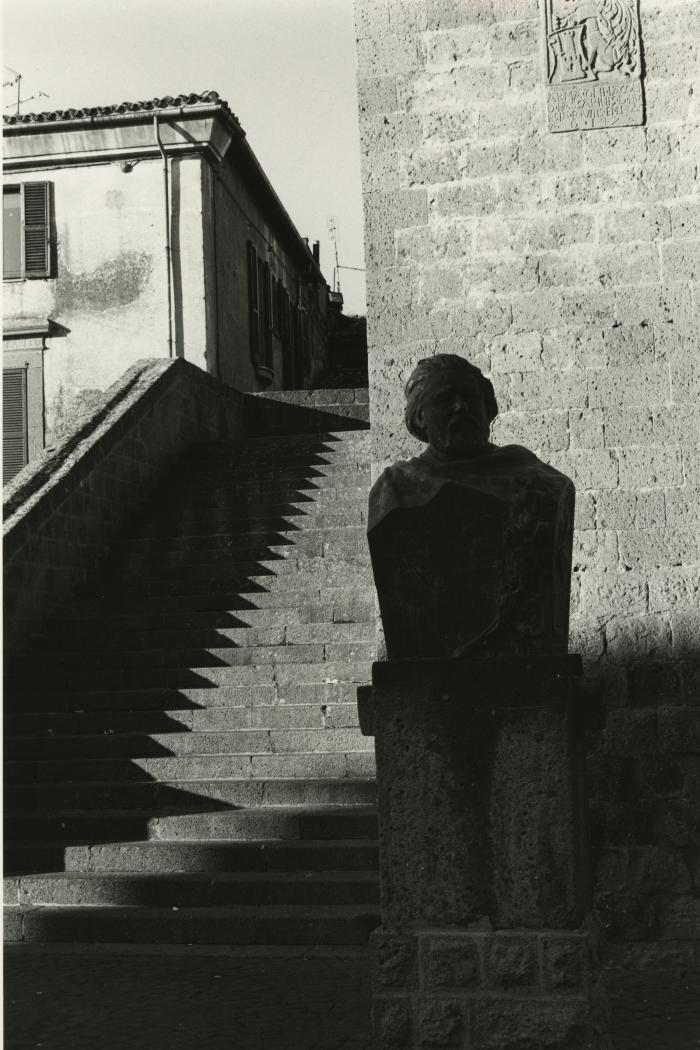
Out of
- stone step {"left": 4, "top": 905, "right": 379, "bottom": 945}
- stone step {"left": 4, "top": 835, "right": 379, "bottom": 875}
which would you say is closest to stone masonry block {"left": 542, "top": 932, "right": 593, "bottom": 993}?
stone step {"left": 4, "top": 905, "right": 379, "bottom": 945}

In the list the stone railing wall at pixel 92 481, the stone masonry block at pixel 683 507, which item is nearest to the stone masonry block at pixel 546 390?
the stone masonry block at pixel 683 507

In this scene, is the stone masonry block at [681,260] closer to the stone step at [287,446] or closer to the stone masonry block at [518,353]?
the stone masonry block at [518,353]

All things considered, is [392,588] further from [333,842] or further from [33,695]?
[33,695]

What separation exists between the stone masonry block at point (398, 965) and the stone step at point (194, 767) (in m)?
2.95

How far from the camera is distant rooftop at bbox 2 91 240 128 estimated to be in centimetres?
1562

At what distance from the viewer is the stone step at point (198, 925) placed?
5297 mm

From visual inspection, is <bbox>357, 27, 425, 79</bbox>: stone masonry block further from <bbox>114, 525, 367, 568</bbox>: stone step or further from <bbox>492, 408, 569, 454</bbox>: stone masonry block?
<bbox>114, 525, 367, 568</bbox>: stone step

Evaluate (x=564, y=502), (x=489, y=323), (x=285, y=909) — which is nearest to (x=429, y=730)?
(x=564, y=502)

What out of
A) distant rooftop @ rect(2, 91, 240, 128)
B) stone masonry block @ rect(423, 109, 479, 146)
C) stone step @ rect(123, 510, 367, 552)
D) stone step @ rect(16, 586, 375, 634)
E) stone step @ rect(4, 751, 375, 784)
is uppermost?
distant rooftop @ rect(2, 91, 240, 128)

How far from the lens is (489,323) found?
252 inches

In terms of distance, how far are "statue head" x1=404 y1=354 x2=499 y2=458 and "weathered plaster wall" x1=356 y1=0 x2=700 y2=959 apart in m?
2.69

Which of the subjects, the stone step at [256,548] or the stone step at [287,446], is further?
the stone step at [287,446]

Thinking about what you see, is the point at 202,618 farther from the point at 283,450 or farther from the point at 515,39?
the point at 515,39

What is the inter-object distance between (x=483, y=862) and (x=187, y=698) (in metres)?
4.10
